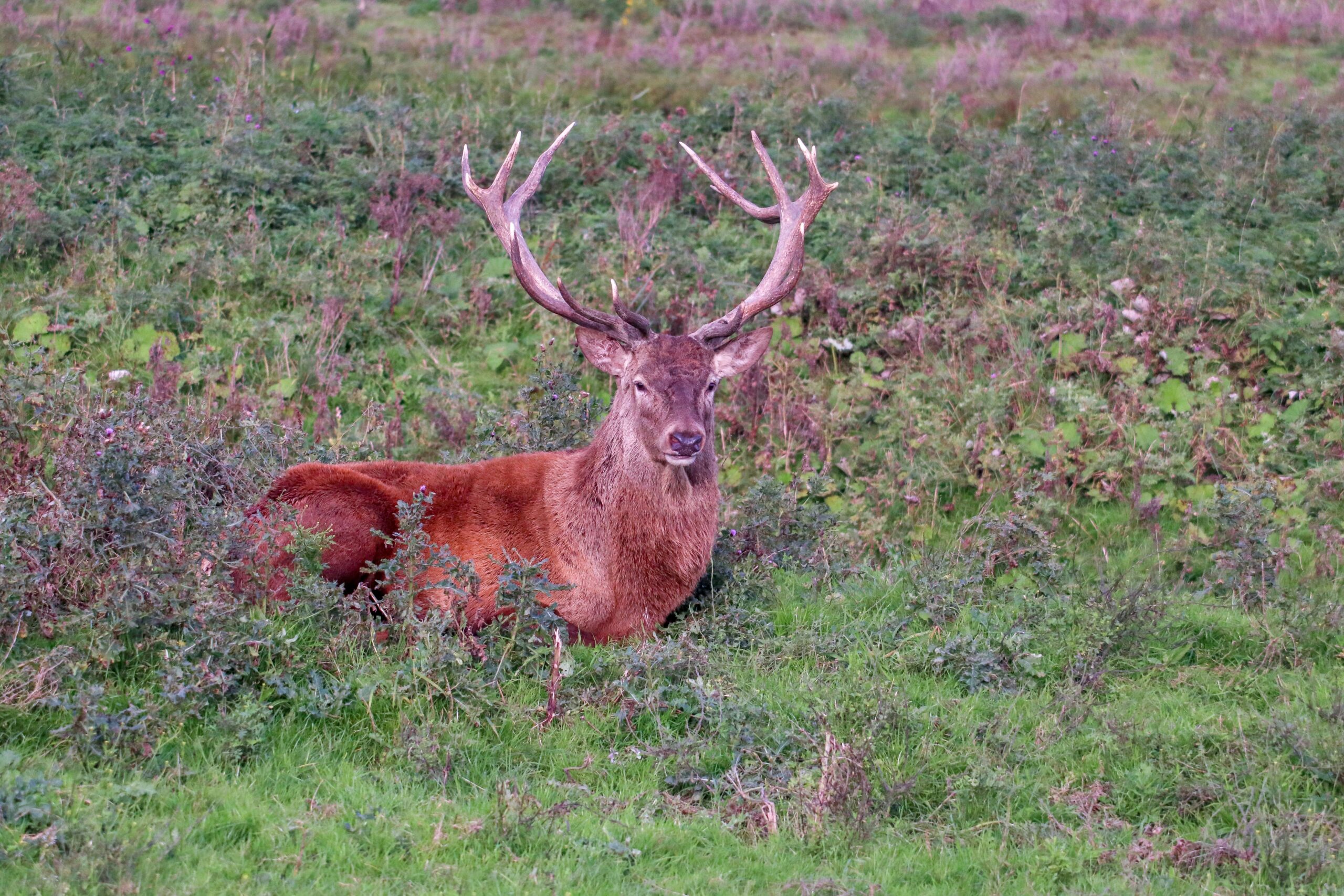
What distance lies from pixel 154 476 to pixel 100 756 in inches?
48.6

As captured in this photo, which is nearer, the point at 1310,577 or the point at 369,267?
the point at 1310,577

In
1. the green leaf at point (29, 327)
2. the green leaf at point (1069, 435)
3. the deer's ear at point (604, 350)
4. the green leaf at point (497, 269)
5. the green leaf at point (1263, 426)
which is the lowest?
the green leaf at point (29, 327)

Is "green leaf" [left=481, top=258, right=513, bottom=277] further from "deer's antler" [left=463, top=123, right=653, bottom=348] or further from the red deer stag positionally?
the red deer stag

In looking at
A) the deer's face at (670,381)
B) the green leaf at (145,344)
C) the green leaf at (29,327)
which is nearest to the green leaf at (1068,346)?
the deer's face at (670,381)

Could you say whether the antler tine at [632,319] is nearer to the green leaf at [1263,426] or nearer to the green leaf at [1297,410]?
the green leaf at [1263,426]

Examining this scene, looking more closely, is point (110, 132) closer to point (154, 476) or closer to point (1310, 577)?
point (154, 476)

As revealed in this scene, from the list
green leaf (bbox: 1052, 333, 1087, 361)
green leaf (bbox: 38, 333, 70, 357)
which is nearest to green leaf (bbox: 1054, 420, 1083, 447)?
green leaf (bbox: 1052, 333, 1087, 361)

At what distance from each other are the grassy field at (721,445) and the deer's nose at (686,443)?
2.79 feet

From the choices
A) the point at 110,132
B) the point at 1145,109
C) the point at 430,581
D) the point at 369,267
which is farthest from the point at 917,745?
the point at 1145,109

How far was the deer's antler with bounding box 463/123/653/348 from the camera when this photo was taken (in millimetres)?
7117

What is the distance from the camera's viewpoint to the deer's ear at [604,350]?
7160 millimetres

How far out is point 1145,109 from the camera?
46.2 feet

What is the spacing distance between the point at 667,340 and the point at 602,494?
85 centimetres

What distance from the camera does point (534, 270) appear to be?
741 cm
